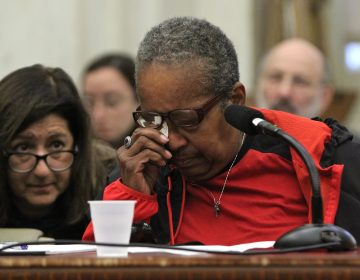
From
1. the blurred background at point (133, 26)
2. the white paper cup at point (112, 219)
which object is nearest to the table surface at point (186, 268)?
the white paper cup at point (112, 219)

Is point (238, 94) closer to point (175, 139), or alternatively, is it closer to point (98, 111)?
point (175, 139)

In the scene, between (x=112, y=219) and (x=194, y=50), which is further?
(x=194, y=50)

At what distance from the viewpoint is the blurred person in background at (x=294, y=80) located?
17.9 feet

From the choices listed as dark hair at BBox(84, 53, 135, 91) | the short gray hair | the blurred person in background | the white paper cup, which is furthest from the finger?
dark hair at BBox(84, 53, 135, 91)

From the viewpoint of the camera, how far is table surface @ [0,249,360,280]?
78.6 inches

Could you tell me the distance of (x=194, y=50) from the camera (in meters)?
3.13

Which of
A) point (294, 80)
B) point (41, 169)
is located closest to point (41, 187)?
point (41, 169)

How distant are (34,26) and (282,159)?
3275 millimetres

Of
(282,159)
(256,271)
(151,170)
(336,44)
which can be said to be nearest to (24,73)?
(151,170)

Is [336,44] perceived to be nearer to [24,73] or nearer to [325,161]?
[24,73]

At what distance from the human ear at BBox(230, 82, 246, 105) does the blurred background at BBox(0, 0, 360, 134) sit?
3.01 meters

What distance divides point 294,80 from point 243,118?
2909mm

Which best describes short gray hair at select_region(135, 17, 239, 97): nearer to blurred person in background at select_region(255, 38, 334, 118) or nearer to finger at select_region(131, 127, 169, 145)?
finger at select_region(131, 127, 169, 145)

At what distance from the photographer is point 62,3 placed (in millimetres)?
6230
